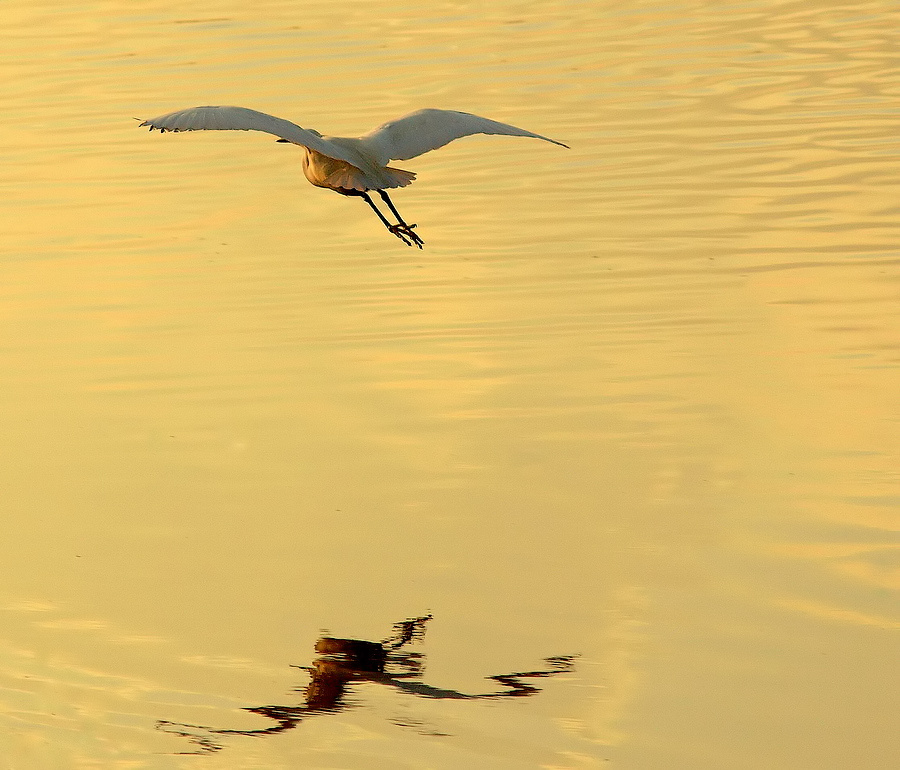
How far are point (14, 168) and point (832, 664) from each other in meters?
11.0

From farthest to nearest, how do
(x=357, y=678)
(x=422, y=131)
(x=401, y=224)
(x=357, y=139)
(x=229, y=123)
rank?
(x=401, y=224) → (x=422, y=131) → (x=357, y=139) → (x=229, y=123) → (x=357, y=678)

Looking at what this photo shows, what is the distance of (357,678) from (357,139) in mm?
2992

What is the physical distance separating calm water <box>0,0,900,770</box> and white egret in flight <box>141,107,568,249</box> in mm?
1472

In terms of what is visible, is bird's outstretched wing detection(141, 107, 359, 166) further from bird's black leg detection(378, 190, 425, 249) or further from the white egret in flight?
bird's black leg detection(378, 190, 425, 249)

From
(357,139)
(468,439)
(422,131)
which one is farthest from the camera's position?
(468,439)

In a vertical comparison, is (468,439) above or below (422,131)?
below

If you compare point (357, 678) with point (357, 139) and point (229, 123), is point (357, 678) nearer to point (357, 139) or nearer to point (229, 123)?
point (229, 123)

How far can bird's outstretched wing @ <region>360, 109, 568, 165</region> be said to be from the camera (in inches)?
333

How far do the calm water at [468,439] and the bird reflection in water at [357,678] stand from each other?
0.05ft

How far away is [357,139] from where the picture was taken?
8367 mm

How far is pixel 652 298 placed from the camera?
10945 mm

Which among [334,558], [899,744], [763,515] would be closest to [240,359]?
[334,558]

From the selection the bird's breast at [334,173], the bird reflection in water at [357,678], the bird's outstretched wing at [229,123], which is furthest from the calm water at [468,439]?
the bird's outstretched wing at [229,123]

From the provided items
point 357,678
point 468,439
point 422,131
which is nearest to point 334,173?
point 422,131
